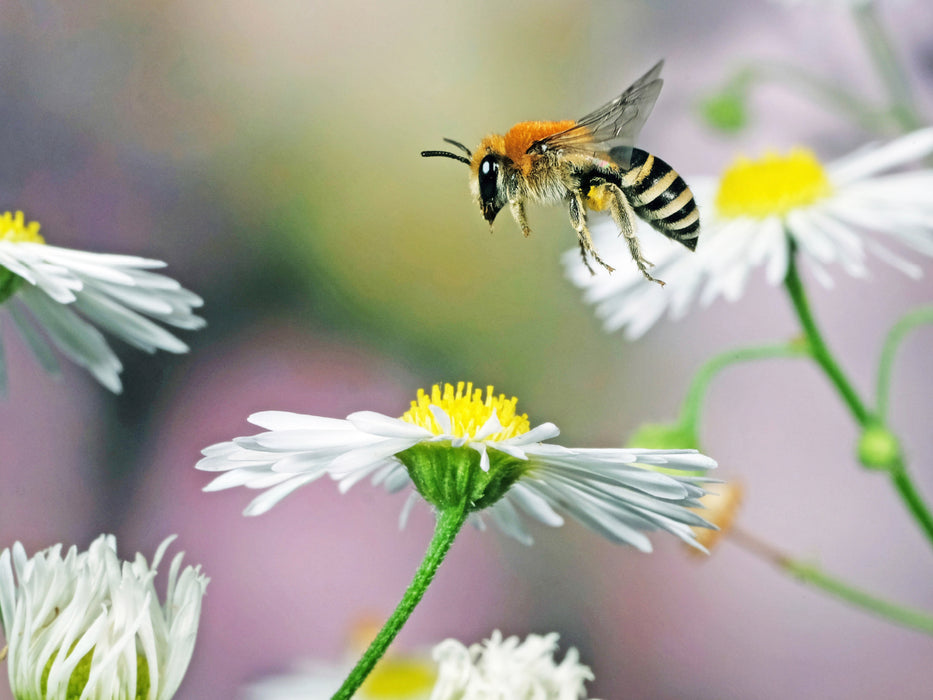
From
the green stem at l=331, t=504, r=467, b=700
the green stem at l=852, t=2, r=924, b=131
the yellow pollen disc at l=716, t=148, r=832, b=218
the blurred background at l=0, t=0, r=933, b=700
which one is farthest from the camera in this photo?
the blurred background at l=0, t=0, r=933, b=700

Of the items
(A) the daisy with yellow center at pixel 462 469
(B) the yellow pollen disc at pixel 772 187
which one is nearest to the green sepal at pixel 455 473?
(A) the daisy with yellow center at pixel 462 469

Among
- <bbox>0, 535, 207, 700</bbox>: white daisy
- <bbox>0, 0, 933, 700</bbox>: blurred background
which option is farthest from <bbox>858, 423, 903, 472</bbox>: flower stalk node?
<bbox>0, 0, 933, 700</bbox>: blurred background

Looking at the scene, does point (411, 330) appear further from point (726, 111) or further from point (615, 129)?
point (615, 129)

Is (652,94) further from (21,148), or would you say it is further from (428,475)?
(21,148)

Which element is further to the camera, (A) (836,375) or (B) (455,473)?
(A) (836,375)

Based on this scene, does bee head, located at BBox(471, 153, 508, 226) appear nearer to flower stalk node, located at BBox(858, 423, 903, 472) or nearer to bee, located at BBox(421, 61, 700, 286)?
bee, located at BBox(421, 61, 700, 286)

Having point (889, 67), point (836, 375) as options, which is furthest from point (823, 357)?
point (889, 67)
